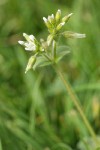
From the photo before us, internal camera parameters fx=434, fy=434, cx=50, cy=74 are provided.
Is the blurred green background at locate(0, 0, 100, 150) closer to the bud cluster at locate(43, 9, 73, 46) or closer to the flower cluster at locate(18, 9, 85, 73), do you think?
the flower cluster at locate(18, 9, 85, 73)

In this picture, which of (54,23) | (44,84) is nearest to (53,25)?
(54,23)

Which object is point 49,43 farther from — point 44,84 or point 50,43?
point 44,84

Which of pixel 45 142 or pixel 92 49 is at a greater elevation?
pixel 92 49

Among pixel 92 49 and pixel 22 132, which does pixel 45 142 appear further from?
pixel 92 49

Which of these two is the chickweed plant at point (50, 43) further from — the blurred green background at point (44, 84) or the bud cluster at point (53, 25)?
the blurred green background at point (44, 84)

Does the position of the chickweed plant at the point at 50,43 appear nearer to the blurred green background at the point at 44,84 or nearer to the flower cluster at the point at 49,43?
the flower cluster at the point at 49,43

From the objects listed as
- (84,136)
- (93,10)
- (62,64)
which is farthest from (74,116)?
(93,10)

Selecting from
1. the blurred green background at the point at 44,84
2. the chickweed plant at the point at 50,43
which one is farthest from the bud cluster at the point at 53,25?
the blurred green background at the point at 44,84

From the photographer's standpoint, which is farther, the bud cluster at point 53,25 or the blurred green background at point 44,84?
the blurred green background at point 44,84
